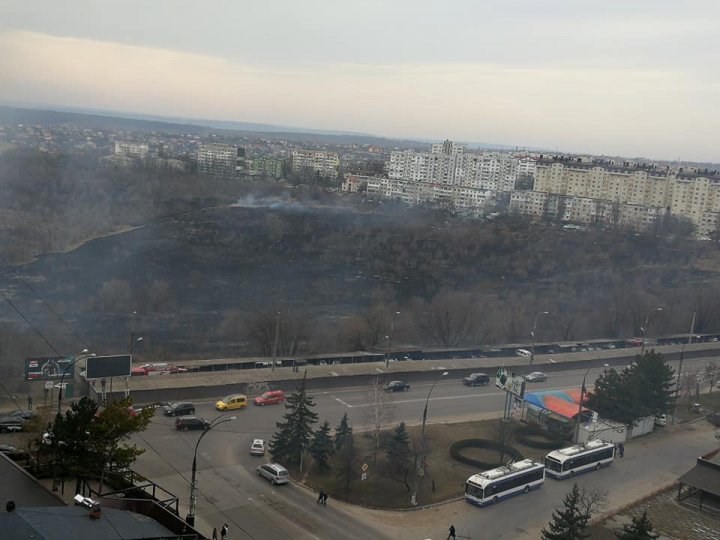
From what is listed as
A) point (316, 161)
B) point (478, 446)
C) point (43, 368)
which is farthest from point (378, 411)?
point (316, 161)

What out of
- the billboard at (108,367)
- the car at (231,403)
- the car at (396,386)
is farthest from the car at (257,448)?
the car at (396,386)

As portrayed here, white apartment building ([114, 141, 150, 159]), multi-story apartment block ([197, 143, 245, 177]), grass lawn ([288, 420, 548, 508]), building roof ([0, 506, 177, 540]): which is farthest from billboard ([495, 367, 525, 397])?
white apartment building ([114, 141, 150, 159])

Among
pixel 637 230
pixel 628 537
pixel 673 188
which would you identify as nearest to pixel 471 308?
pixel 628 537

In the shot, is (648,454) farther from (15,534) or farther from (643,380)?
(15,534)

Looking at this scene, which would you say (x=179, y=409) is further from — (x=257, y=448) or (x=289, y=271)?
(x=289, y=271)

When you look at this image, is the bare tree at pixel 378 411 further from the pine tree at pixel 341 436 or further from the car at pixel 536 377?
the car at pixel 536 377

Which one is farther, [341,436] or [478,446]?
[478,446]
